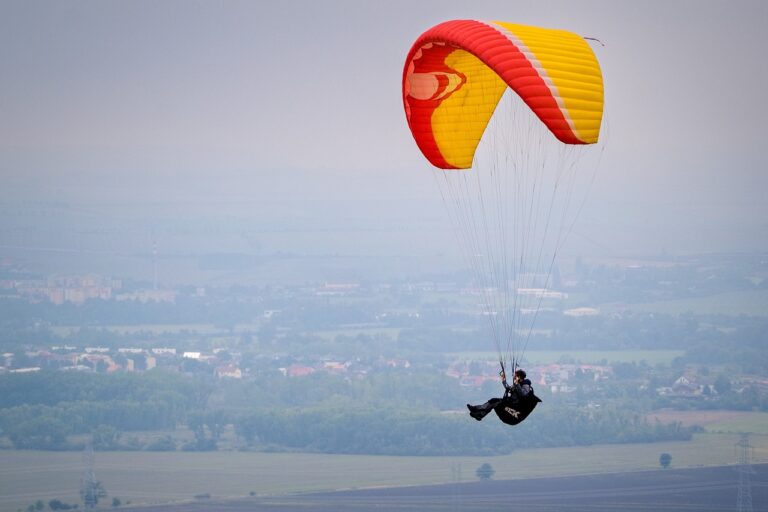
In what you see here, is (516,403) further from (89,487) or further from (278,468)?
(278,468)

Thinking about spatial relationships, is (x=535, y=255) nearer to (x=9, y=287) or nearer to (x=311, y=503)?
(x=9, y=287)

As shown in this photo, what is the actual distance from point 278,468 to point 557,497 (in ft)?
34.2

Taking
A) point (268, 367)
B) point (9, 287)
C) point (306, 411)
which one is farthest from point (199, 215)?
point (306, 411)

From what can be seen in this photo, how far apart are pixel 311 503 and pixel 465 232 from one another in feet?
204

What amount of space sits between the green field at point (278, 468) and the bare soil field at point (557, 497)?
3.27 feet

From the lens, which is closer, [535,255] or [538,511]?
[538,511]

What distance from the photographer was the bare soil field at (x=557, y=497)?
50062 millimetres

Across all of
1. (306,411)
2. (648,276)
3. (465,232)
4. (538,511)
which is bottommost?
(538,511)

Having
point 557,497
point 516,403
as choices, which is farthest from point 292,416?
point 516,403

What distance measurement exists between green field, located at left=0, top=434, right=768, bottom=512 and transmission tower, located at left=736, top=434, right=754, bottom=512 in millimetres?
339

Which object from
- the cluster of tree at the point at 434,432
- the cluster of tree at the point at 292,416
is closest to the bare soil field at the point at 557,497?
the cluster of tree at the point at 434,432

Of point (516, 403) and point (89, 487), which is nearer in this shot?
point (516, 403)

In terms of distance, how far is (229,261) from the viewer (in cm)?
10462

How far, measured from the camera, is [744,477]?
52.6 meters
